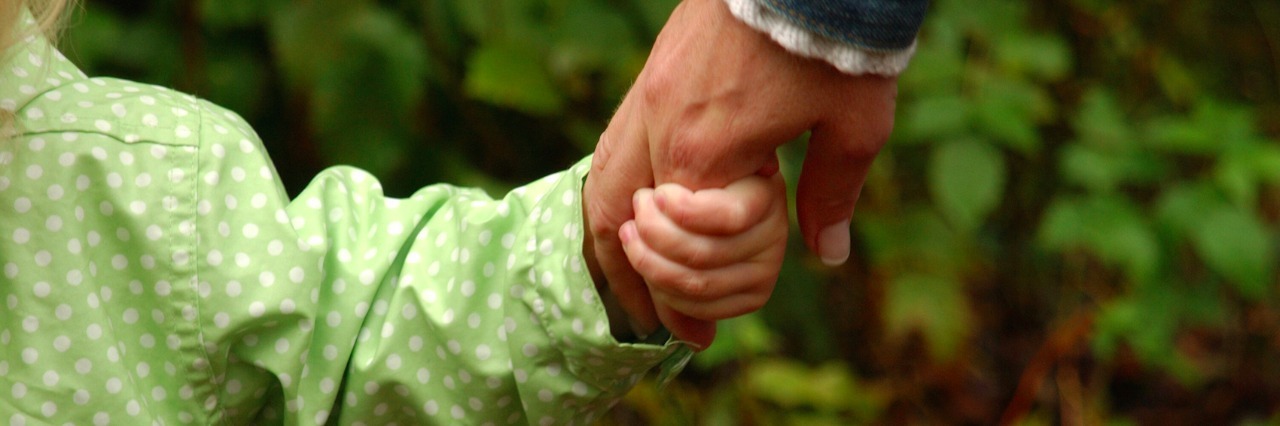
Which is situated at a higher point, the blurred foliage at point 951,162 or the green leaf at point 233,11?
the green leaf at point 233,11

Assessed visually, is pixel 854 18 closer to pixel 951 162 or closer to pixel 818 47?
pixel 818 47

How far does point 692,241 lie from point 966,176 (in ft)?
3.42

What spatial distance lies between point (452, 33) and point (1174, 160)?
39.0 inches

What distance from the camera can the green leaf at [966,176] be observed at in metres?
1.53

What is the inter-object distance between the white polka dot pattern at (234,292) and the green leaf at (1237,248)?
1112 mm

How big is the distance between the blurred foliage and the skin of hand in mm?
761

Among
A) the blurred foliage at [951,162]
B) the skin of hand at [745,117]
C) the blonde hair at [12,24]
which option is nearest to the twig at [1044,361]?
the blurred foliage at [951,162]

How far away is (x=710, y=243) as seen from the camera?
566 millimetres

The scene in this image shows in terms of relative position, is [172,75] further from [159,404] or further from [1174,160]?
[1174,160]

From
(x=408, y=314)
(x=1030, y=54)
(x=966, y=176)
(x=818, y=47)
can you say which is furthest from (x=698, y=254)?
(x=1030, y=54)

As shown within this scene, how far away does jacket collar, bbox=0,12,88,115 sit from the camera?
2.21 feet

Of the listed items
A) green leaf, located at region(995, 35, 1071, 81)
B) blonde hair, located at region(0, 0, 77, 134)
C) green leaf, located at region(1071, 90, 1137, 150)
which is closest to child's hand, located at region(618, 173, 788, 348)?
blonde hair, located at region(0, 0, 77, 134)

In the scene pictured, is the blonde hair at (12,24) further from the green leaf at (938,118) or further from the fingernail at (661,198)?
the green leaf at (938,118)

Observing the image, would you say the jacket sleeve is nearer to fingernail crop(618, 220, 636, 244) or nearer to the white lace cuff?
fingernail crop(618, 220, 636, 244)
